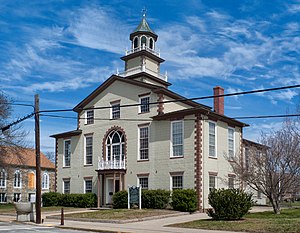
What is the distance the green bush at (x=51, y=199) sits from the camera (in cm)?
4406

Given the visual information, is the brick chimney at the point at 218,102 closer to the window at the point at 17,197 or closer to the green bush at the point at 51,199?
the green bush at the point at 51,199

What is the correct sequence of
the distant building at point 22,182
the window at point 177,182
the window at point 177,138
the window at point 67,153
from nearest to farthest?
the window at point 177,182 → the window at point 177,138 → the window at point 67,153 → the distant building at point 22,182

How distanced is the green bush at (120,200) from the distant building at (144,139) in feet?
5.86

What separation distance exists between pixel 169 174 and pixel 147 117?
5237 millimetres

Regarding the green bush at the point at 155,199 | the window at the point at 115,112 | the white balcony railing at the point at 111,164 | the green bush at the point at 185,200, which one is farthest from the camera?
the window at the point at 115,112

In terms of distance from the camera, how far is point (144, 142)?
3834cm

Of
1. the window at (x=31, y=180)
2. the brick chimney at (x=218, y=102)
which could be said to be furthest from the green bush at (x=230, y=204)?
the window at (x=31, y=180)

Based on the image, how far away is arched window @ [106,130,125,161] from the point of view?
4028cm

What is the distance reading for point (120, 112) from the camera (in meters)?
40.8

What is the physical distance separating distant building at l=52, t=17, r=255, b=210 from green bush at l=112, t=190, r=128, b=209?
1787 millimetres

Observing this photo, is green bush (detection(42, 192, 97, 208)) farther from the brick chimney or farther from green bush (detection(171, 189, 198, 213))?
the brick chimney

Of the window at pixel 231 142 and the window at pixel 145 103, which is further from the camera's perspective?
the window at pixel 231 142

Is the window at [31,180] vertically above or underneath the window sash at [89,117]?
underneath

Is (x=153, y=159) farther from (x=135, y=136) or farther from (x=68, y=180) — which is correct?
(x=68, y=180)
